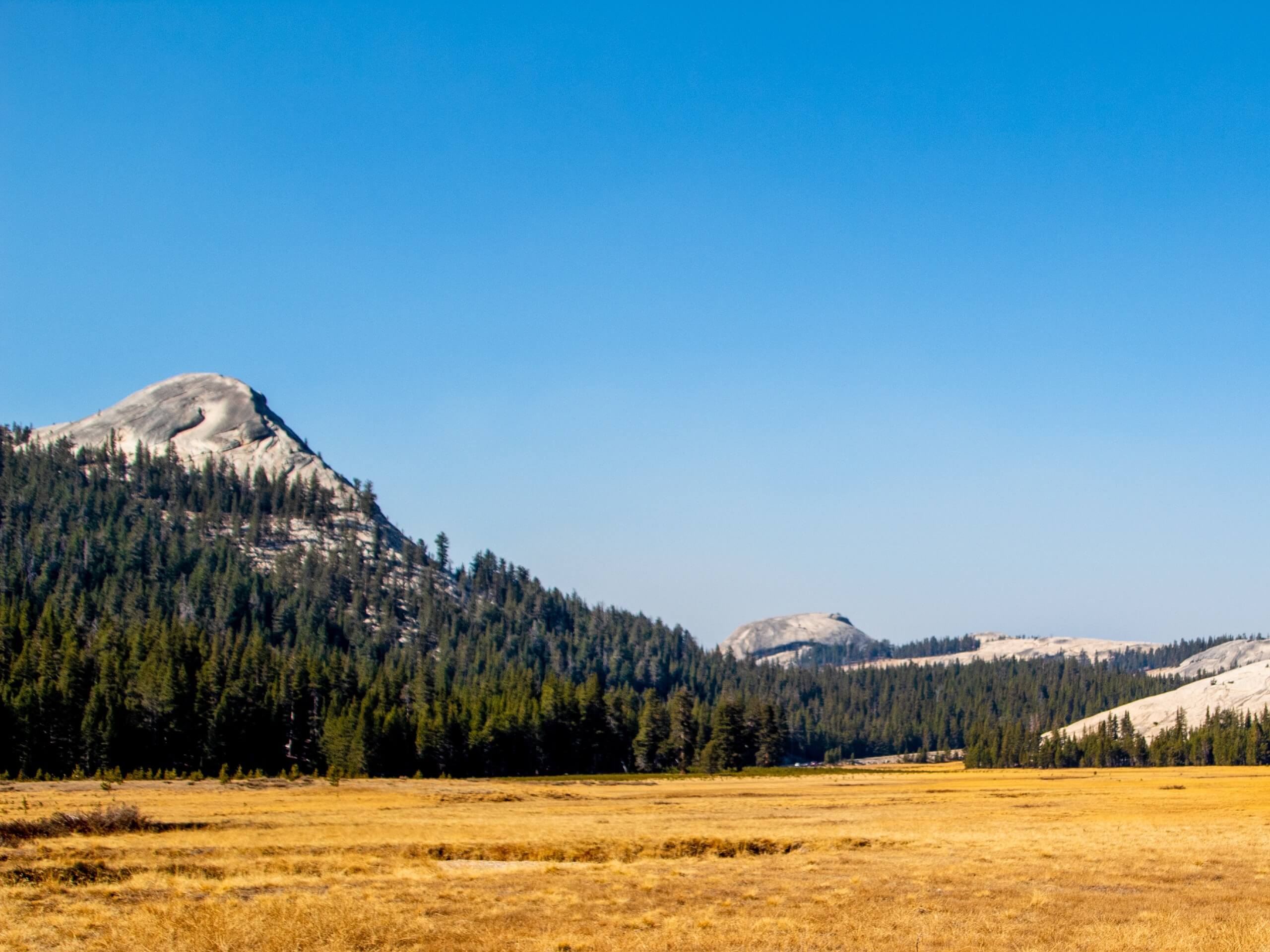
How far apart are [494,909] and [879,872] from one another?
15005mm

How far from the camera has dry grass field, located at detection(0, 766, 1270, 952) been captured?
2516 cm

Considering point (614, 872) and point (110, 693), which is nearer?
point (614, 872)

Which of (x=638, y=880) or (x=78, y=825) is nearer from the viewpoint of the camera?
(x=638, y=880)

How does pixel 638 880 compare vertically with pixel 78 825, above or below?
above

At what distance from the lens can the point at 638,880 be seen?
115 ft

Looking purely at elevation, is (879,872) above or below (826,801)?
above

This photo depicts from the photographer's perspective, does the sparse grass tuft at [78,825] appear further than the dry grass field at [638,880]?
Yes

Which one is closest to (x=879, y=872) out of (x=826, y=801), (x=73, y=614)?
(x=826, y=801)

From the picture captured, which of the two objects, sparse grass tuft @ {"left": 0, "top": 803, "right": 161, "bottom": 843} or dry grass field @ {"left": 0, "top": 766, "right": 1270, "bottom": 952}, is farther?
sparse grass tuft @ {"left": 0, "top": 803, "right": 161, "bottom": 843}

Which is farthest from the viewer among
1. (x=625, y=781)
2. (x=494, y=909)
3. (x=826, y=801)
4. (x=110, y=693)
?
(x=625, y=781)

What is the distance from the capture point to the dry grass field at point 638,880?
25.2 meters

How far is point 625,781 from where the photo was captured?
12738 cm

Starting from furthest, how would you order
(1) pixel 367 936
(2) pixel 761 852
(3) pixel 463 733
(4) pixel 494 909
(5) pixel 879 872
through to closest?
(3) pixel 463 733 < (2) pixel 761 852 < (5) pixel 879 872 < (4) pixel 494 909 < (1) pixel 367 936

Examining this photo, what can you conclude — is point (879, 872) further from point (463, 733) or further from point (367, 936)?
point (463, 733)
